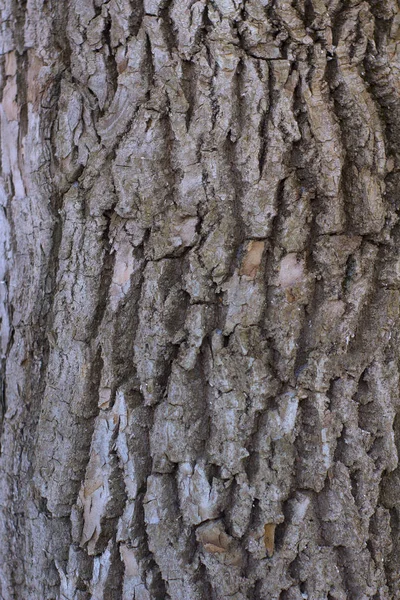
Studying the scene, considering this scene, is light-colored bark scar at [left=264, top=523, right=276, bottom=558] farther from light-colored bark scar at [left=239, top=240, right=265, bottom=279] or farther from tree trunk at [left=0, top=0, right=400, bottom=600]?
light-colored bark scar at [left=239, top=240, right=265, bottom=279]

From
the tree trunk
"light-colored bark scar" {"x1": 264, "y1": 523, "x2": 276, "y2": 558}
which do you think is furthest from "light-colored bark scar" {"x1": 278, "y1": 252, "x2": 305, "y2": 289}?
"light-colored bark scar" {"x1": 264, "y1": 523, "x2": 276, "y2": 558}

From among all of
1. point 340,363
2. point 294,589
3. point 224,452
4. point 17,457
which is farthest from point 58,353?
point 294,589

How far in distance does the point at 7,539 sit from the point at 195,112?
129cm

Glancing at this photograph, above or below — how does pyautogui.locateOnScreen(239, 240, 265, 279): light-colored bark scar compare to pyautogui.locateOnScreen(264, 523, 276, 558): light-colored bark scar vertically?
above


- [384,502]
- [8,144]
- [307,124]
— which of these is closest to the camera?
[307,124]

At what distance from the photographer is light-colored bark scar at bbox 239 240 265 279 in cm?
136

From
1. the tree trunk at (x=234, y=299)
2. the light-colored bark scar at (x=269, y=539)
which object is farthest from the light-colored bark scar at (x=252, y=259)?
the light-colored bark scar at (x=269, y=539)

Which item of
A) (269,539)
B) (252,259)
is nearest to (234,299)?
(252,259)

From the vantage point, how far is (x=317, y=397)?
1.36m

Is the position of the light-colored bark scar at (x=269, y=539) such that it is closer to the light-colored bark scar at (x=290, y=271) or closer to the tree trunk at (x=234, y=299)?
the tree trunk at (x=234, y=299)

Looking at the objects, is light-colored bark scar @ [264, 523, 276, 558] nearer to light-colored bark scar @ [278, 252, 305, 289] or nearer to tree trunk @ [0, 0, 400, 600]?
tree trunk @ [0, 0, 400, 600]

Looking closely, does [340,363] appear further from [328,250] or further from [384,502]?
[384,502]

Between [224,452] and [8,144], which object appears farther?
[8,144]

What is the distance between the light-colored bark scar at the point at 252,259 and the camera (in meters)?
1.36
